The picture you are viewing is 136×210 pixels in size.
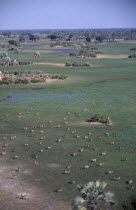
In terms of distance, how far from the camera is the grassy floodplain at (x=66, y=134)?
2158cm

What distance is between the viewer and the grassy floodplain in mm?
21575

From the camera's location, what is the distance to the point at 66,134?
100 feet

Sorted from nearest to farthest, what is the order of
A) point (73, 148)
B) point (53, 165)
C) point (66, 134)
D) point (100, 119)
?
point (53, 165), point (73, 148), point (66, 134), point (100, 119)

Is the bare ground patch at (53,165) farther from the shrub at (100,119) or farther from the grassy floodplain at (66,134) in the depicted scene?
the shrub at (100,119)

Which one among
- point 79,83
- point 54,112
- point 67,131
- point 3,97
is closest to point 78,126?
point 67,131

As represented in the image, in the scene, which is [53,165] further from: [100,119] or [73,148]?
[100,119]

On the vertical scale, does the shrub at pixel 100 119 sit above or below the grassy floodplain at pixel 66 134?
above

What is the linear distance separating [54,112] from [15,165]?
14.2 m

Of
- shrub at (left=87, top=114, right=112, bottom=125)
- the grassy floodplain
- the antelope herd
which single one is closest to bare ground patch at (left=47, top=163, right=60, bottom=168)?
the grassy floodplain

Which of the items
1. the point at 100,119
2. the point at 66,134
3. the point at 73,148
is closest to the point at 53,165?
the point at 73,148

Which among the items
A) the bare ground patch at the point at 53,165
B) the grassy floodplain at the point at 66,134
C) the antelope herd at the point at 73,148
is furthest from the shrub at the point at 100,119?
the bare ground patch at the point at 53,165

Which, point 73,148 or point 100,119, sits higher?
point 100,119

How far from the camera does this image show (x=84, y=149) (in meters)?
26.8

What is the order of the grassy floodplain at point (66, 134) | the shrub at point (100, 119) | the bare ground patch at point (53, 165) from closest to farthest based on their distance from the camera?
the grassy floodplain at point (66, 134) → the bare ground patch at point (53, 165) → the shrub at point (100, 119)
